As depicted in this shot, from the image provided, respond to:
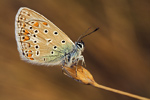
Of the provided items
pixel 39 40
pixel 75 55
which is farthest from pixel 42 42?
pixel 75 55

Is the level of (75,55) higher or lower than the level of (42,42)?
lower

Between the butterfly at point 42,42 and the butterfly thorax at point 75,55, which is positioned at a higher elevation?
the butterfly at point 42,42

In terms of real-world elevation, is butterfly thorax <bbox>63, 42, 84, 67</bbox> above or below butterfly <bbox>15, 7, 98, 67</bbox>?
below

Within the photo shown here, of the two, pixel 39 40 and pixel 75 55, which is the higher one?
pixel 39 40

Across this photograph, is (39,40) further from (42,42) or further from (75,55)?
(75,55)

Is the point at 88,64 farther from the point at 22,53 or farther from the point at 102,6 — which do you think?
the point at 22,53

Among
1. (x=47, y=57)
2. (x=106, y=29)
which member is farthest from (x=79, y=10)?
(x=47, y=57)
